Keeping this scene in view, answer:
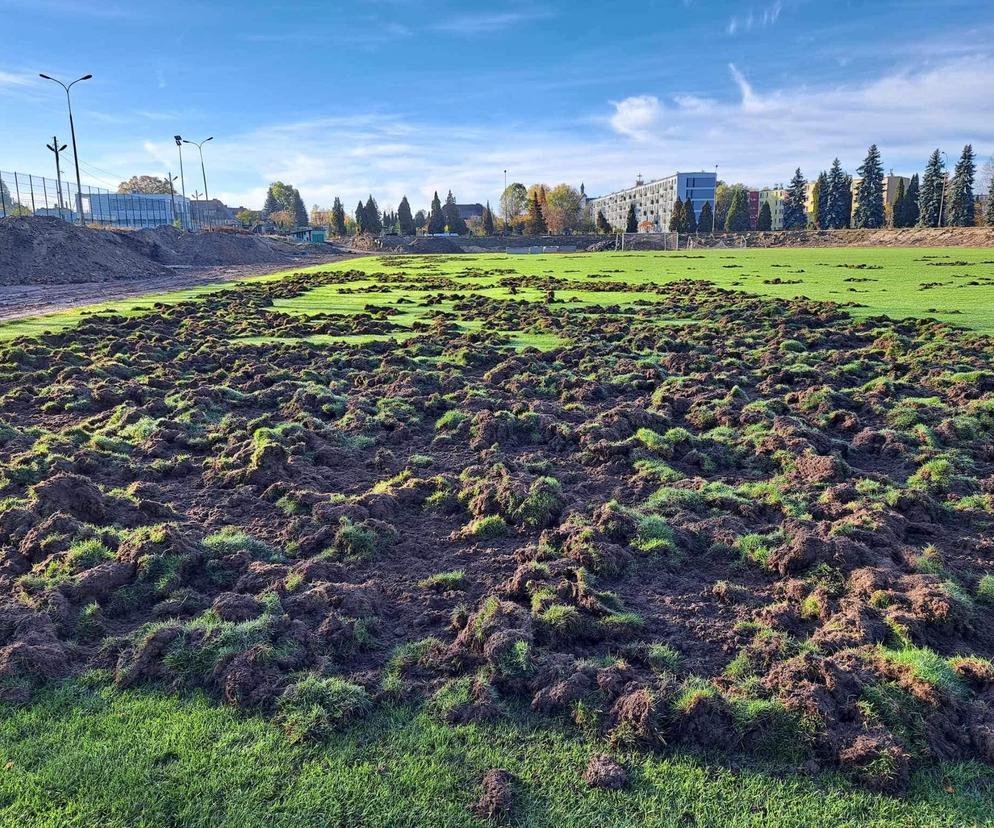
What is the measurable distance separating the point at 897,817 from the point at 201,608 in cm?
421

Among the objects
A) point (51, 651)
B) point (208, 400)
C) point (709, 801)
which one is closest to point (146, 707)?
point (51, 651)

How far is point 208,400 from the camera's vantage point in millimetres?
9688

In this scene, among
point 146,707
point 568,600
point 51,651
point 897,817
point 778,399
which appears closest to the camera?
point 897,817

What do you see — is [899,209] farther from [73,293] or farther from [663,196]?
[73,293]

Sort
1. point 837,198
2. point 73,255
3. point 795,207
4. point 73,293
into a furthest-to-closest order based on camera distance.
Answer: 1. point 795,207
2. point 837,198
3. point 73,255
4. point 73,293

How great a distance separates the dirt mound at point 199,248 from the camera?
47.3 m

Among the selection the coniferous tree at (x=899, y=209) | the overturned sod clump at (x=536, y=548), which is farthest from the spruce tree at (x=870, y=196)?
the overturned sod clump at (x=536, y=548)

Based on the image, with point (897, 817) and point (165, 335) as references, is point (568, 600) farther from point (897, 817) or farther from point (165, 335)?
point (165, 335)

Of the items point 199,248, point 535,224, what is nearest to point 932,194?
point 535,224

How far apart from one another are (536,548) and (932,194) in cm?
10122

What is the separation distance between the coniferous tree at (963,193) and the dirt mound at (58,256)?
86.4 m

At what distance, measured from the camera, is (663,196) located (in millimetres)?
149625

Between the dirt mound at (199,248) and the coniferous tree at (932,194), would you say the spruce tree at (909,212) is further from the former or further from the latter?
the dirt mound at (199,248)

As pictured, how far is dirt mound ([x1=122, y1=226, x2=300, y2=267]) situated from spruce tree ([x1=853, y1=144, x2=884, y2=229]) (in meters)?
74.4
